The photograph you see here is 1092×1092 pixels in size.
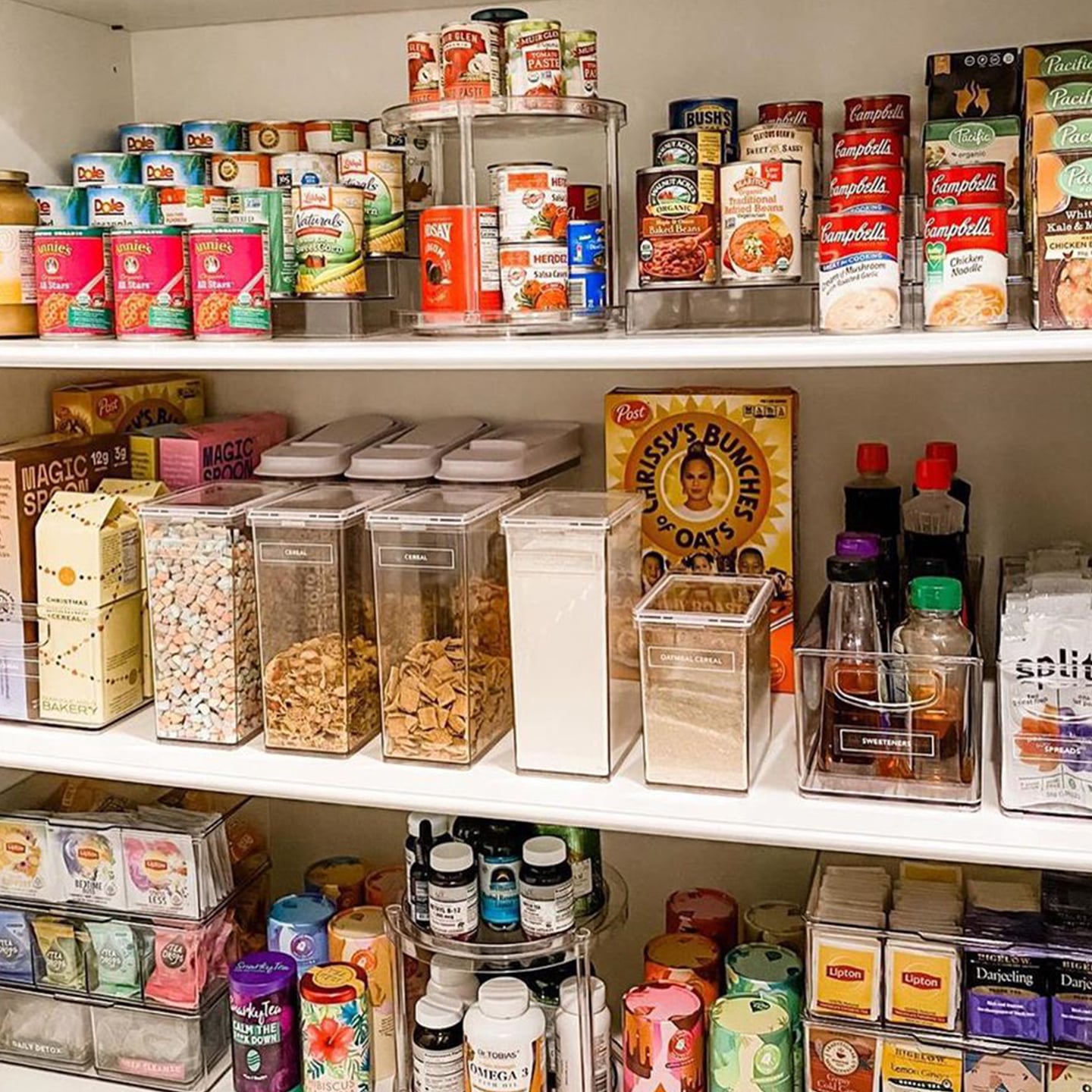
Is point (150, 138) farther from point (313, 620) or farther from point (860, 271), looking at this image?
point (860, 271)

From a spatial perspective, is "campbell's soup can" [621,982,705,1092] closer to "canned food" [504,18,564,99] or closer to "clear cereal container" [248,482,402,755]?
"clear cereal container" [248,482,402,755]

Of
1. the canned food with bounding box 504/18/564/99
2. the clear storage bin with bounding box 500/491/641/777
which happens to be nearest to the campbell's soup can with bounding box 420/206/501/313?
the canned food with bounding box 504/18/564/99

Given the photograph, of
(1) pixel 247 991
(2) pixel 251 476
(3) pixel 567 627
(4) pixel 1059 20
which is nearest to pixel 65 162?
(2) pixel 251 476

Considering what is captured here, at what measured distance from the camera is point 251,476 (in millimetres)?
1894

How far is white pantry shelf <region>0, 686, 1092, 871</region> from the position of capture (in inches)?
53.2

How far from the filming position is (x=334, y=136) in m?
1.78

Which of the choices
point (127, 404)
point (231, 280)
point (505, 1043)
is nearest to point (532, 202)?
point (231, 280)

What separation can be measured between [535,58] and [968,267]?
50 cm

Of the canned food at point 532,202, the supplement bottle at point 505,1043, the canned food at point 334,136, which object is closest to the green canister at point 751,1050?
the supplement bottle at point 505,1043

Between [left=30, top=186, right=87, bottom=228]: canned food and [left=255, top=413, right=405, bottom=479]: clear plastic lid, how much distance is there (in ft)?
1.15

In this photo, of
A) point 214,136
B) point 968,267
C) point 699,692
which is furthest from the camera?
point 214,136

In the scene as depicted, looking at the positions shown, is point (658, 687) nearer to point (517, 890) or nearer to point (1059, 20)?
point (517, 890)

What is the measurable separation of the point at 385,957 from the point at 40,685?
51 centimetres

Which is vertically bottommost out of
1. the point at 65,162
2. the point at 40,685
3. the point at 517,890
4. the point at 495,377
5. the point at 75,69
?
the point at 517,890
